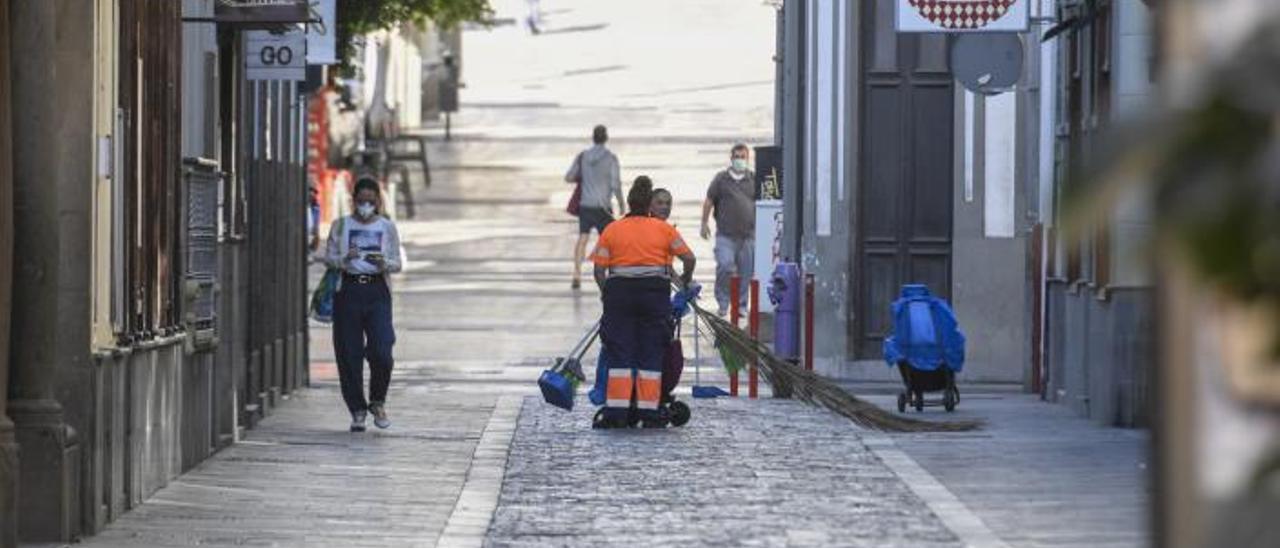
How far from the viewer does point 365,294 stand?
20750 millimetres

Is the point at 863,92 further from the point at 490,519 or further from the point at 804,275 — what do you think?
the point at 490,519

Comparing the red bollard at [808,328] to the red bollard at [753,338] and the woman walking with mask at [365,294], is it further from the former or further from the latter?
the woman walking with mask at [365,294]

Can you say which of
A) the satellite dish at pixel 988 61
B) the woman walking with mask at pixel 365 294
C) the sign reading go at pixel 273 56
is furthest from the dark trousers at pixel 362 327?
the satellite dish at pixel 988 61

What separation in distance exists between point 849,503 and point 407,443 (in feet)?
16.6

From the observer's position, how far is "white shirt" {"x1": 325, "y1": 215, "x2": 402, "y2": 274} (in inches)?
813

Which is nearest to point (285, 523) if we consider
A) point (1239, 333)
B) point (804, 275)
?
point (1239, 333)

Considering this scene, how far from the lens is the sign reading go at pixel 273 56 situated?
20.8m

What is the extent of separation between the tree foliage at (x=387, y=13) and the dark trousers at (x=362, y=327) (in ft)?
19.0

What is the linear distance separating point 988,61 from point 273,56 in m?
5.83

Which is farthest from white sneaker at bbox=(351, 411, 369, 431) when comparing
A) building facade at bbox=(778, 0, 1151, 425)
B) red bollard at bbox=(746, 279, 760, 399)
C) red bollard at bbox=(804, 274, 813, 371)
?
building facade at bbox=(778, 0, 1151, 425)

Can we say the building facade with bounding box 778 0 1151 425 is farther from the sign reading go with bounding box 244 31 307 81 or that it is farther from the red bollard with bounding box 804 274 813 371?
the sign reading go with bounding box 244 31 307 81

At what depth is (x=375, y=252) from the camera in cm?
2067

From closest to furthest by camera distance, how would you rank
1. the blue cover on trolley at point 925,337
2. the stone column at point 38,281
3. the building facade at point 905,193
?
the stone column at point 38,281
the blue cover on trolley at point 925,337
the building facade at point 905,193

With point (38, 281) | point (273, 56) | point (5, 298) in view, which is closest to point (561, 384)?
point (273, 56)
